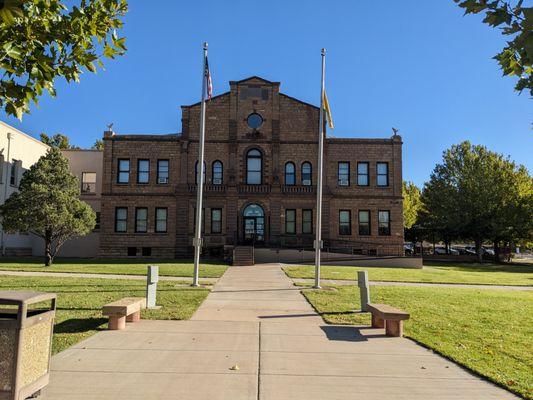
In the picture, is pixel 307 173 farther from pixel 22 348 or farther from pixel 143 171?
pixel 22 348

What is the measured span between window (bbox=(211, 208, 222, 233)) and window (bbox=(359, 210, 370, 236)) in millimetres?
10724

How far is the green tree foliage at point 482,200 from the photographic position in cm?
4162

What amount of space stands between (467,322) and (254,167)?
2651 cm

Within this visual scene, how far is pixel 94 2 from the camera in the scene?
614cm

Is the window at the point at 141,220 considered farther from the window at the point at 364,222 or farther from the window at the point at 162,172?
the window at the point at 364,222

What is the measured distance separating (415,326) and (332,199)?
26.1 metres

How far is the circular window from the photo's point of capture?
116 ft

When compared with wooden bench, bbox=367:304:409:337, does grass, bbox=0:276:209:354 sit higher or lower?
lower

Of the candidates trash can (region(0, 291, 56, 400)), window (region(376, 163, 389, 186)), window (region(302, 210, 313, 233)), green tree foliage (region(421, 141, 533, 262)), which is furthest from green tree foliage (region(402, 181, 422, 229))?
trash can (region(0, 291, 56, 400))

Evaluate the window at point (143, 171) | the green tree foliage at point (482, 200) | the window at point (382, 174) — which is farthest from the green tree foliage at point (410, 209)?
the window at point (143, 171)

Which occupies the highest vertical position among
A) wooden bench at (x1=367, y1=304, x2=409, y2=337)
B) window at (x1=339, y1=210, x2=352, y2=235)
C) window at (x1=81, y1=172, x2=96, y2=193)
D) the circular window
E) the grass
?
the circular window

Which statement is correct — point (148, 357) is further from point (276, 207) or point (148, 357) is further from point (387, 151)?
point (387, 151)

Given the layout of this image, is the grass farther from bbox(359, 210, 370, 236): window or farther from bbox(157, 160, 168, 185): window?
bbox(359, 210, 370, 236): window

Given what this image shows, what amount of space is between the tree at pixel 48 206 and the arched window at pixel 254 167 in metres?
13.2
